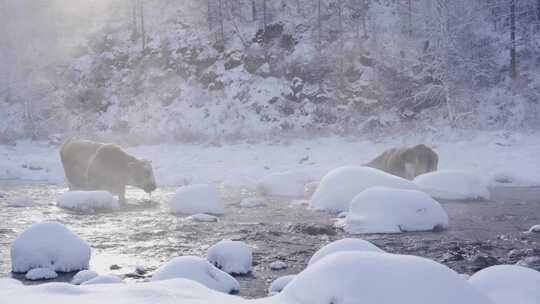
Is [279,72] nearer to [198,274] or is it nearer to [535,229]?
[535,229]

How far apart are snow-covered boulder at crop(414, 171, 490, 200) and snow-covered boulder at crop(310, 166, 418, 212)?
157cm

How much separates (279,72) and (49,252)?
3255 cm

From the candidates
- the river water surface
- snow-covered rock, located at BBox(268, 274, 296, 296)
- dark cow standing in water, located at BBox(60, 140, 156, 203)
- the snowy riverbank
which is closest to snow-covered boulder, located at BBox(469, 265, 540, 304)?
the river water surface

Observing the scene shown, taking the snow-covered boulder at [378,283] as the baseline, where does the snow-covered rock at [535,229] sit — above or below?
below

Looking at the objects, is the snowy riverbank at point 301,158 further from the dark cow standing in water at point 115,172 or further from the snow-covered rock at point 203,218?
the snow-covered rock at point 203,218

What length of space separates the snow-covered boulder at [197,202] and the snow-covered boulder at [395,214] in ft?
10.9

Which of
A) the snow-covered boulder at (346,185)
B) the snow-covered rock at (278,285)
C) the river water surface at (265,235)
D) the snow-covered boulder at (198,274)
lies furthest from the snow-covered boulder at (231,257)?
the snow-covered boulder at (346,185)

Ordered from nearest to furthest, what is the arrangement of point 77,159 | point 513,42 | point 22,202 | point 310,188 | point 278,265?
1. point 278,265
2. point 22,202
3. point 77,159
4. point 310,188
5. point 513,42

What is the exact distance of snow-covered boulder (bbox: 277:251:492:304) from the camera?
4.20 m

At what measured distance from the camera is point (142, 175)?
15.0m

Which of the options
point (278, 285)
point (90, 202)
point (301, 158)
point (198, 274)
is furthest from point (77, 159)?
point (278, 285)

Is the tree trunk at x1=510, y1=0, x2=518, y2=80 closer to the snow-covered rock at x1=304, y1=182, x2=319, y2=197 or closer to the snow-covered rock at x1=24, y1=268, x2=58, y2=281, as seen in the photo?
the snow-covered rock at x1=304, y1=182, x2=319, y2=197

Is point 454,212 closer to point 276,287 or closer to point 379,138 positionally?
point 276,287

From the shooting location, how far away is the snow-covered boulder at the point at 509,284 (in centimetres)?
523
